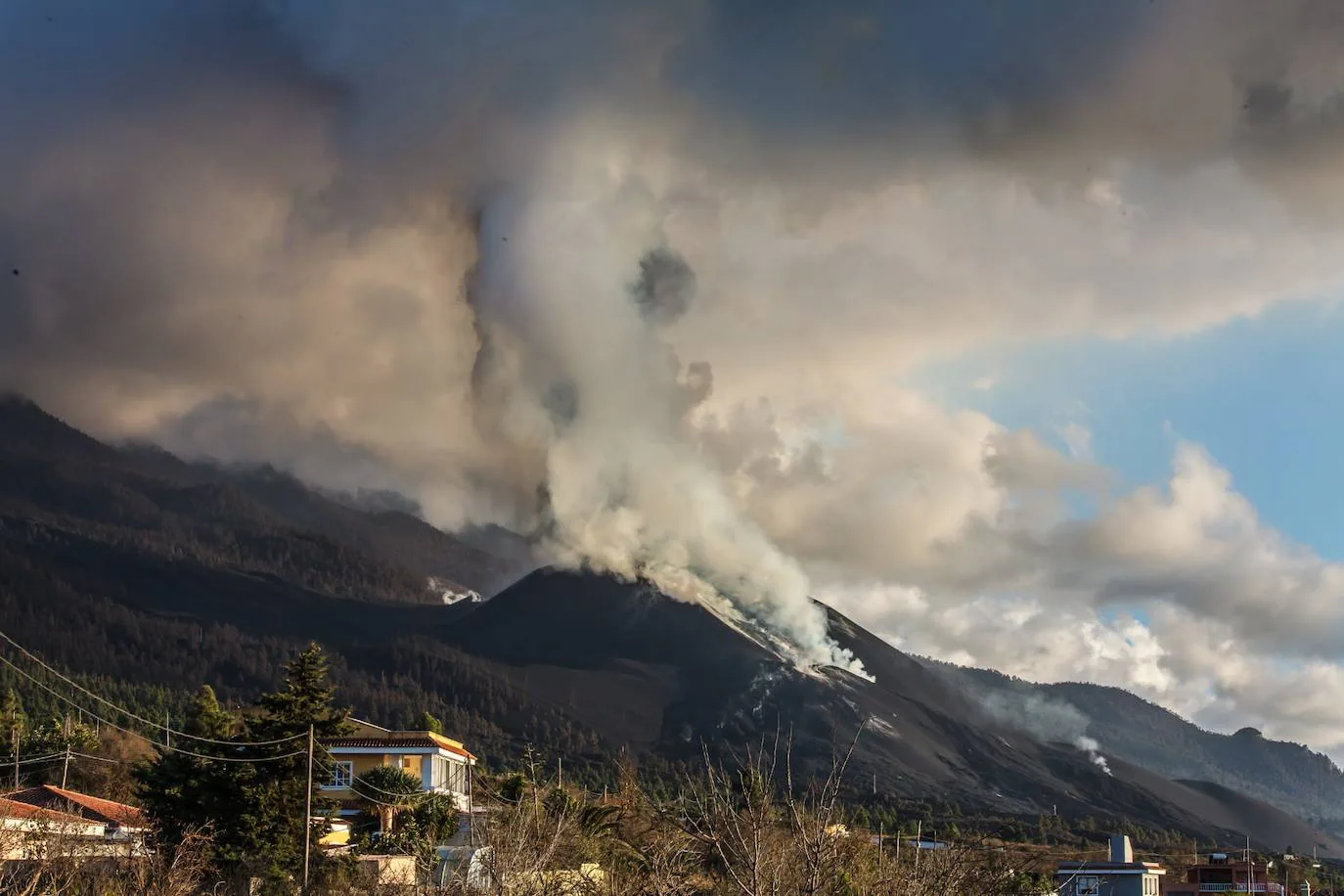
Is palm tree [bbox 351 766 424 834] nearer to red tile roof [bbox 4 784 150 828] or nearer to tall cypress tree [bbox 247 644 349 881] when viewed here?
red tile roof [bbox 4 784 150 828]

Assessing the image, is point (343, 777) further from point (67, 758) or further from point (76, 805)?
point (67, 758)

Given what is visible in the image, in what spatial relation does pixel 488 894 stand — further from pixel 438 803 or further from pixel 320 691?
pixel 438 803

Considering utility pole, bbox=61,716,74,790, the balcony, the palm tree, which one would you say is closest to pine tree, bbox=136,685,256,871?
the palm tree

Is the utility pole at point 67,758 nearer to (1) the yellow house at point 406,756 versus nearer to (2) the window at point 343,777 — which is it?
(2) the window at point 343,777

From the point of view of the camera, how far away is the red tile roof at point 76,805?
3017 inches

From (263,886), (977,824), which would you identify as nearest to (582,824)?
(263,886)

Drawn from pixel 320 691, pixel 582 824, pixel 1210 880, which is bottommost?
pixel 1210 880

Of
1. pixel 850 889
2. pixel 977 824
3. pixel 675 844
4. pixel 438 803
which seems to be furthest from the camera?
pixel 977 824

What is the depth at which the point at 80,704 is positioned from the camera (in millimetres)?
195875

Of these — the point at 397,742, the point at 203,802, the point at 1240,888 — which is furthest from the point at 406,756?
the point at 1240,888

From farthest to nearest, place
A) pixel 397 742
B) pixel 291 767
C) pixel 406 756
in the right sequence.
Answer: pixel 397 742 < pixel 406 756 < pixel 291 767

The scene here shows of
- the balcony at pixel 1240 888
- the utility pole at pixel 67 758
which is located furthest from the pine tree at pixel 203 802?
the balcony at pixel 1240 888

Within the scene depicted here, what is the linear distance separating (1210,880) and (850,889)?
9091 centimetres

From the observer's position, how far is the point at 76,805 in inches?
3118
